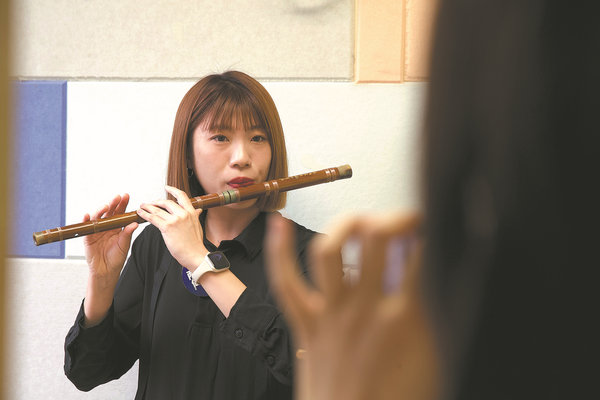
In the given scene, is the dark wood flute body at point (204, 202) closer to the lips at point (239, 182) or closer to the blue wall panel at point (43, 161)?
the lips at point (239, 182)

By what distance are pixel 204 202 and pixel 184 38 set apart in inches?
21.8

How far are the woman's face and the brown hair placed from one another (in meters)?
0.01

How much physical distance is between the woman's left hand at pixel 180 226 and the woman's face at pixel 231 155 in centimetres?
9

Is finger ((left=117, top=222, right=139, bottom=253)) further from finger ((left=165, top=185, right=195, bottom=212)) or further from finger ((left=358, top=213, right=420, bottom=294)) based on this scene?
finger ((left=358, top=213, right=420, bottom=294))

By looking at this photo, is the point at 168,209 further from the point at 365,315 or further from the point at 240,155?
the point at 365,315

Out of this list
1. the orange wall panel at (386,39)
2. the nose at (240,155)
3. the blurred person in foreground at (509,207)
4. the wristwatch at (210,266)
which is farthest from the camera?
the orange wall panel at (386,39)

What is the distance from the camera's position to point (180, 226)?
1242 millimetres

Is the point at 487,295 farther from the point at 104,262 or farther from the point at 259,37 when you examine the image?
the point at 259,37

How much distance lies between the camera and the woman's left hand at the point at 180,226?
122 cm

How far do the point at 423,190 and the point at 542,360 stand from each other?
0.30 feet

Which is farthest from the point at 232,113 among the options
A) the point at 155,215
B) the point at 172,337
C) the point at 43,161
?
the point at 43,161

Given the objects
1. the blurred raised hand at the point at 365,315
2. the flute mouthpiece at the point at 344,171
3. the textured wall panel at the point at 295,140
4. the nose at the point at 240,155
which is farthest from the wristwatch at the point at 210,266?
the blurred raised hand at the point at 365,315

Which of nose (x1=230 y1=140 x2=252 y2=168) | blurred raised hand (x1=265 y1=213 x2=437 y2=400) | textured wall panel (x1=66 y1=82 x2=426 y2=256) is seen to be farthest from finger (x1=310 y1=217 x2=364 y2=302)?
textured wall panel (x1=66 y1=82 x2=426 y2=256)

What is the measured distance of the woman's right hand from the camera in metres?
1.34
